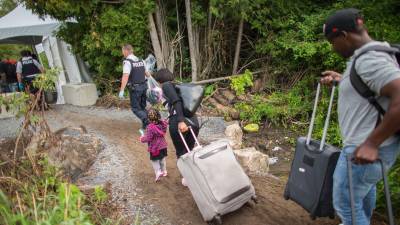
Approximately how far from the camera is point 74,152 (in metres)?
6.86

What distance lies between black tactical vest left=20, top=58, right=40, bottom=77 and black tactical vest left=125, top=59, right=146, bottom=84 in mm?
4850

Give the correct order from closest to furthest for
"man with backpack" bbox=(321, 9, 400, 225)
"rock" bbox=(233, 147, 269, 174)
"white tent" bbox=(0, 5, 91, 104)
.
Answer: "man with backpack" bbox=(321, 9, 400, 225), "rock" bbox=(233, 147, 269, 174), "white tent" bbox=(0, 5, 91, 104)

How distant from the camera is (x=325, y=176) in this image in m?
3.01

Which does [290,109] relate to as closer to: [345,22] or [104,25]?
[104,25]

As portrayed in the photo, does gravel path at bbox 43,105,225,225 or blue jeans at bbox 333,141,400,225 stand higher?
blue jeans at bbox 333,141,400,225

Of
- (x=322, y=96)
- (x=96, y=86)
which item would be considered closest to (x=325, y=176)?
(x=322, y=96)

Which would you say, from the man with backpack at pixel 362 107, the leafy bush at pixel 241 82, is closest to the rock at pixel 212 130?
the leafy bush at pixel 241 82

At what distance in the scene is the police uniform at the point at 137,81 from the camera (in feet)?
24.4

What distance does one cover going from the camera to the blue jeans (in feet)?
8.04

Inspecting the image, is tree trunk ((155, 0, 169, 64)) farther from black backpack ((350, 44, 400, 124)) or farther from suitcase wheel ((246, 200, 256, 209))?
black backpack ((350, 44, 400, 124))

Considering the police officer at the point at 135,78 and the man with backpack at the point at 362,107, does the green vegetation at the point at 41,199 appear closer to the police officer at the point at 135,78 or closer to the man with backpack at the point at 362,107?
the man with backpack at the point at 362,107

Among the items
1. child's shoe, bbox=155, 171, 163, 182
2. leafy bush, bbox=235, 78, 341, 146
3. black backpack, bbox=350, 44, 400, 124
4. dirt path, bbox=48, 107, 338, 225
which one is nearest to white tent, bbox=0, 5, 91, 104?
dirt path, bbox=48, 107, 338, 225

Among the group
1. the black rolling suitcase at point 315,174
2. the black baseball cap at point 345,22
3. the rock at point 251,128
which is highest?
the black baseball cap at point 345,22

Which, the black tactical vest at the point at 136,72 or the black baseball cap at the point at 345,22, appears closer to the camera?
the black baseball cap at the point at 345,22
